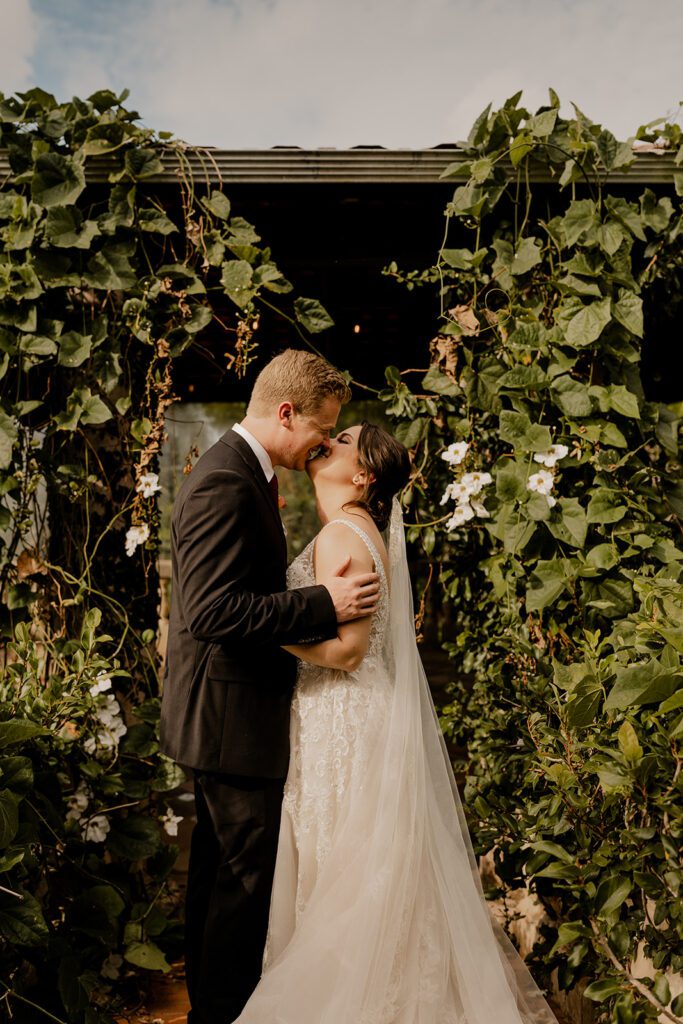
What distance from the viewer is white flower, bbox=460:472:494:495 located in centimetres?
242

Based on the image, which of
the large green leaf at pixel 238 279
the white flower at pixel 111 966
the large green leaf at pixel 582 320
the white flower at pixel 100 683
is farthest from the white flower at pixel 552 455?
the white flower at pixel 111 966

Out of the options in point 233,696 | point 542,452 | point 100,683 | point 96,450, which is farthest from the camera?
point 96,450

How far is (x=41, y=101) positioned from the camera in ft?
7.75

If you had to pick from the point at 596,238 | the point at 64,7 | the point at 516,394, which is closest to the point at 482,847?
the point at 516,394

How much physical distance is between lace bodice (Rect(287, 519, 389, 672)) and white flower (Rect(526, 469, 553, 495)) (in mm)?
625

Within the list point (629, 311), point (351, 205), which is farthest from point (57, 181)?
point (629, 311)

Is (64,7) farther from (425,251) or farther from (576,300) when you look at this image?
(576,300)

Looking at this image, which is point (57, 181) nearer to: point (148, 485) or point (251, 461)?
point (148, 485)

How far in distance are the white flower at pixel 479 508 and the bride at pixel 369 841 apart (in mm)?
443

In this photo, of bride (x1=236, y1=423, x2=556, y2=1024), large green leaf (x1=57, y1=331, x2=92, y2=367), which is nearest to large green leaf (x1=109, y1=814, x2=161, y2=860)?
bride (x1=236, y1=423, x2=556, y2=1024)

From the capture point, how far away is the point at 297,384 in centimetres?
196

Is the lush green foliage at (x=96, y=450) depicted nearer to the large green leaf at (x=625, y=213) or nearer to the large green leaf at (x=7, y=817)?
the large green leaf at (x=7, y=817)

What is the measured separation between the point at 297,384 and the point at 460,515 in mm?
765

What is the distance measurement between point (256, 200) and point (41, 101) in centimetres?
72
